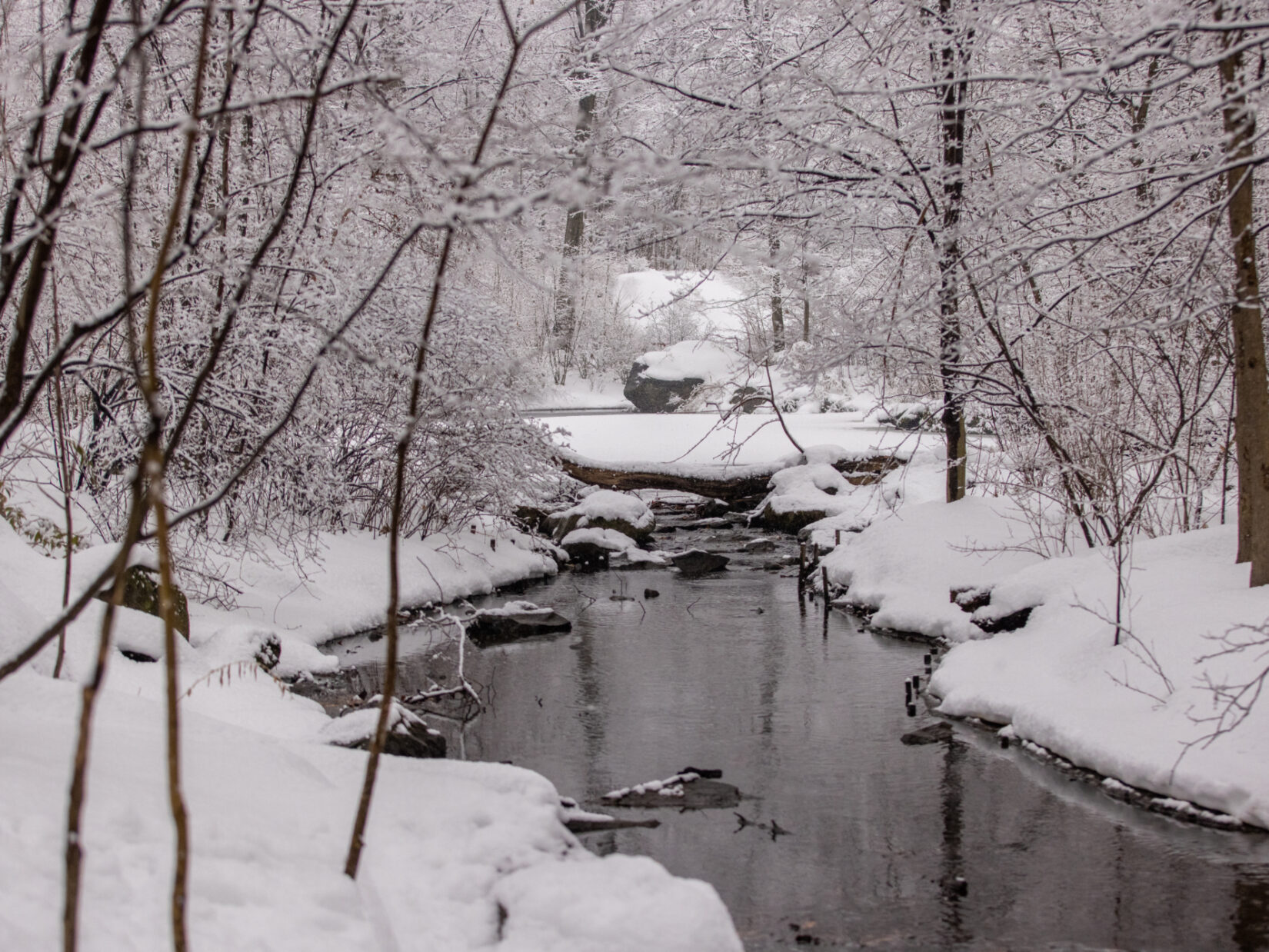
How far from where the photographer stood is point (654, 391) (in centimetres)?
2700

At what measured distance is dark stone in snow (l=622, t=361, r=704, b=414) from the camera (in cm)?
2647

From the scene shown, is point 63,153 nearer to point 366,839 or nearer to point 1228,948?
point 366,839

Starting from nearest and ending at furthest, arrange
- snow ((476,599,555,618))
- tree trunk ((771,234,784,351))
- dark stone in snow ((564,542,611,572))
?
tree trunk ((771,234,784,351)) < snow ((476,599,555,618)) < dark stone in snow ((564,542,611,572))

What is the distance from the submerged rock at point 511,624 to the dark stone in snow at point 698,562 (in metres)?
2.62

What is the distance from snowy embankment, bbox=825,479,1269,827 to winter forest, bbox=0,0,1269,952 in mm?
38

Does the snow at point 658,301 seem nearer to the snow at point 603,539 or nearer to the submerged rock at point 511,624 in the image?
the snow at point 603,539

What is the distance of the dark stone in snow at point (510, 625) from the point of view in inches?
367

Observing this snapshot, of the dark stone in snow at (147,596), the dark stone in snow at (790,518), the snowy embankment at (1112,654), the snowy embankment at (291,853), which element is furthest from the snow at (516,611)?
the dark stone in snow at (790,518)

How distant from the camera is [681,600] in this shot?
10578 millimetres

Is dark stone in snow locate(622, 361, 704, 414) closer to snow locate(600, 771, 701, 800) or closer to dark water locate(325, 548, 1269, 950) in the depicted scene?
dark water locate(325, 548, 1269, 950)

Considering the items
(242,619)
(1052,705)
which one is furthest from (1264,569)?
(242,619)

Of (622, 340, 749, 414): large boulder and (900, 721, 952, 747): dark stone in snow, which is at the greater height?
(622, 340, 749, 414): large boulder

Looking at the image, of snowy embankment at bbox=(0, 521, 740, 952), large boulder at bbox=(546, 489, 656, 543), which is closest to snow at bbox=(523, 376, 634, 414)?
large boulder at bbox=(546, 489, 656, 543)

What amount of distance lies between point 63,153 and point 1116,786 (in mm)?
5343
